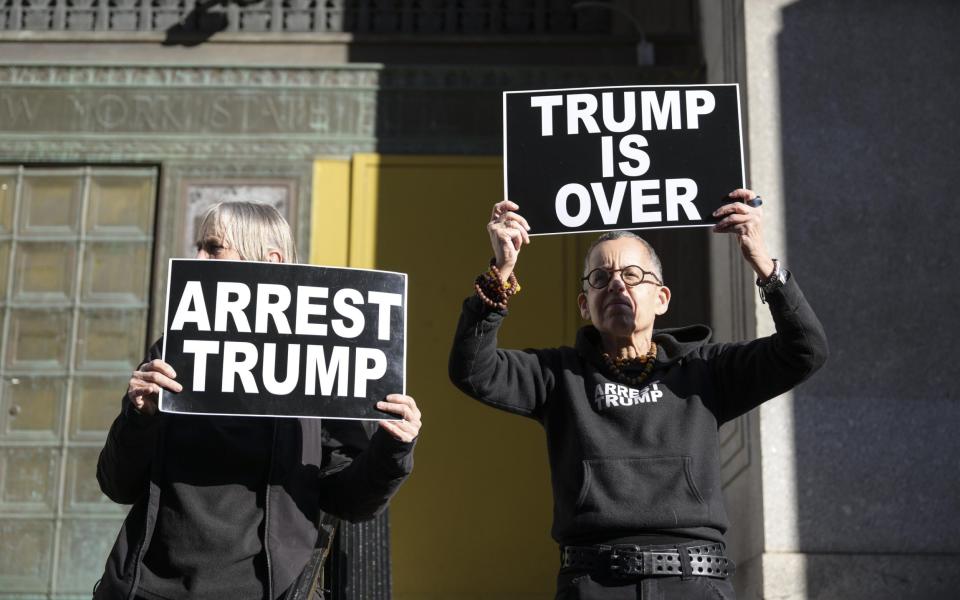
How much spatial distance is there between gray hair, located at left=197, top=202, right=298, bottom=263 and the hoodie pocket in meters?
1.16

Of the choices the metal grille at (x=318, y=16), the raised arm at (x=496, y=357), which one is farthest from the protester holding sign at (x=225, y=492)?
the metal grille at (x=318, y=16)

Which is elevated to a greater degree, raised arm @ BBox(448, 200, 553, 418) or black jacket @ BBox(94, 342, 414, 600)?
raised arm @ BBox(448, 200, 553, 418)

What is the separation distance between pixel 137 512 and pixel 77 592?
418 centimetres

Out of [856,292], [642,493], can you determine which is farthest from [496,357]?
[856,292]

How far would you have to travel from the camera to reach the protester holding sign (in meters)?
3.69

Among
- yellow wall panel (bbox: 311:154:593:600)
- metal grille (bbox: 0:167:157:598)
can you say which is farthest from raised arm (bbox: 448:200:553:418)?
metal grille (bbox: 0:167:157:598)

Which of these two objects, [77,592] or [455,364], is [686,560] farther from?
[77,592]

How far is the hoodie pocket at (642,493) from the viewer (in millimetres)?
3760

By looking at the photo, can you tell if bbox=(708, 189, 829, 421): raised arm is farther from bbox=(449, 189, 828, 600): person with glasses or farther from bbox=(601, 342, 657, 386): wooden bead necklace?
bbox=(601, 342, 657, 386): wooden bead necklace

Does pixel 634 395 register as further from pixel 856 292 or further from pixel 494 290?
pixel 856 292

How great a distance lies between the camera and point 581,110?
4.56m

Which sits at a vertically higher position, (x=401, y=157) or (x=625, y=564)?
(x=401, y=157)

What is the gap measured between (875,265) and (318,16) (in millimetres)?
4050

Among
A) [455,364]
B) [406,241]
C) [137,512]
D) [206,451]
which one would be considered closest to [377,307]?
[455,364]
